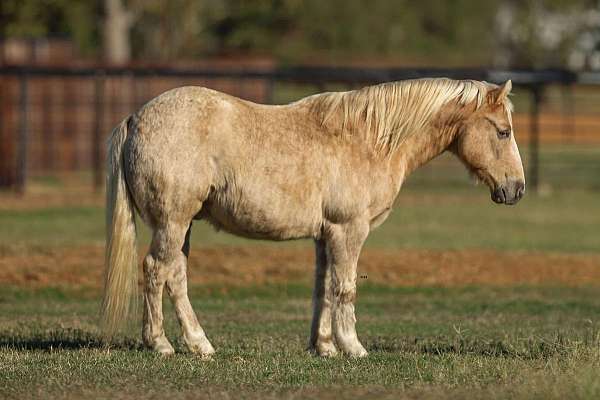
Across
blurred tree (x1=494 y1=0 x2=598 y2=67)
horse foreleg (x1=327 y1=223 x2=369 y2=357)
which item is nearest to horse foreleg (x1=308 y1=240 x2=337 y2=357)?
horse foreleg (x1=327 y1=223 x2=369 y2=357)

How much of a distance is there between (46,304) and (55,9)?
3033cm

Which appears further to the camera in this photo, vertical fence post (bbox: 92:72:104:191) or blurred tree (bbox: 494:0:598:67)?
blurred tree (bbox: 494:0:598:67)

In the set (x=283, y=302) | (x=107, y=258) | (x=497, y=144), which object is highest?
(x=497, y=144)

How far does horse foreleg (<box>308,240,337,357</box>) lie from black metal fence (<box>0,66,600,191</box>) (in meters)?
16.3

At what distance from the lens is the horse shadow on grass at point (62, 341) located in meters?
9.82

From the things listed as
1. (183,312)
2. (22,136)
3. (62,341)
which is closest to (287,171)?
(183,312)

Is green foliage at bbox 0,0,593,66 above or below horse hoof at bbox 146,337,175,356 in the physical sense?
above

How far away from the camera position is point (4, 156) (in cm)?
2903

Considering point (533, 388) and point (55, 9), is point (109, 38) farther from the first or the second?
point (533, 388)

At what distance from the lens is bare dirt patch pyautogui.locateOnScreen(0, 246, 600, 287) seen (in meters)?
15.3

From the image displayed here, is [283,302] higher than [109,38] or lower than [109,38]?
lower

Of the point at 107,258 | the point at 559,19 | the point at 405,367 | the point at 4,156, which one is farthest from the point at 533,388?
the point at 559,19

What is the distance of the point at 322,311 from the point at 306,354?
33 cm

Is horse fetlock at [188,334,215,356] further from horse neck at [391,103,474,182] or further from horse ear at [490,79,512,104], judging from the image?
horse ear at [490,79,512,104]
